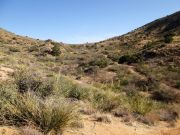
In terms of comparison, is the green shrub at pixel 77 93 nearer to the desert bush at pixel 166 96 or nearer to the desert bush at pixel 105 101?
the desert bush at pixel 105 101

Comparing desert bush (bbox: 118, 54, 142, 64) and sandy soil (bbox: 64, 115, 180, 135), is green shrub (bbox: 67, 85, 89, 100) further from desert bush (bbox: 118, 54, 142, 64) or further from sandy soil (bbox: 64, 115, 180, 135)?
desert bush (bbox: 118, 54, 142, 64)

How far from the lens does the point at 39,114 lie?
303 inches

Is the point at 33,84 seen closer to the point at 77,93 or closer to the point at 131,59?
the point at 77,93

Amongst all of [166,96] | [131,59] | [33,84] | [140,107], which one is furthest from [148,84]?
[131,59]

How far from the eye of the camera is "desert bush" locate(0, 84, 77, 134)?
7.69m

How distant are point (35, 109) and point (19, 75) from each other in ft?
12.9

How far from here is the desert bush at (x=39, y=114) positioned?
303 inches

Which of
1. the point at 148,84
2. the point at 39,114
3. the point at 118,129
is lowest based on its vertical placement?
the point at 118,129

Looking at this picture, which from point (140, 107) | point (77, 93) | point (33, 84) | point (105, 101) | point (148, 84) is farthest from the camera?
point (148, 84)

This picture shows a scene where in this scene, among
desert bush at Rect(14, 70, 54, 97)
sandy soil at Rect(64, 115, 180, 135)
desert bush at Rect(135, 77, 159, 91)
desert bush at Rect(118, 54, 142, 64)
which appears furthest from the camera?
desert bush at Rect(118, 54, 142, 64)

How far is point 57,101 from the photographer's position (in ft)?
→ 26.3

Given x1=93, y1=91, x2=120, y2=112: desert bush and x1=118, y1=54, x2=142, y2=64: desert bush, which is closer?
x1=93, y1=91, x2=120, y2=112: desert bush

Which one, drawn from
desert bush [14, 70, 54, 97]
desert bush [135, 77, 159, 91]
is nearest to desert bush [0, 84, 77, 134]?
desert bush [14, 70, 54, 97]

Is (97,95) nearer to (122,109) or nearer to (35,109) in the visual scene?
(122,109)
